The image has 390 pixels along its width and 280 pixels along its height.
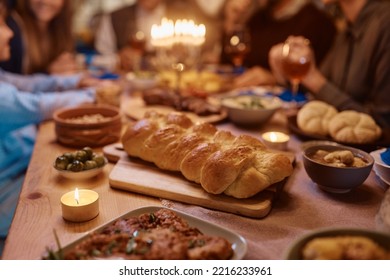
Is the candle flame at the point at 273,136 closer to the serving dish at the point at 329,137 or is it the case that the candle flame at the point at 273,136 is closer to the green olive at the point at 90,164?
the serving dish at the point at 329,137

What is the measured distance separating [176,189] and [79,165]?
0.38 m

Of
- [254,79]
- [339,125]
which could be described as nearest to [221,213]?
[339,125]

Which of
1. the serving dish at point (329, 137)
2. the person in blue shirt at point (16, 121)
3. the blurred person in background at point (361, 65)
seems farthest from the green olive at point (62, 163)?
the blurred person in background at point (361, 65)

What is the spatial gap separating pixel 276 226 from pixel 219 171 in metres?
0.24

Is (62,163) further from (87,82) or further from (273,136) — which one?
(87,82)

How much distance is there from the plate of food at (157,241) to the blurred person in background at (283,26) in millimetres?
3476

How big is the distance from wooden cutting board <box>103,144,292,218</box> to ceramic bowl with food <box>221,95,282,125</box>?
0.68 m

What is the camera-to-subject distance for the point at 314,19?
4.40 metres

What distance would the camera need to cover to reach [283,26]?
452cm

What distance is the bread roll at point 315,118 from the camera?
185 cm

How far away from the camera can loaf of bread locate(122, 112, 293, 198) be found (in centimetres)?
124

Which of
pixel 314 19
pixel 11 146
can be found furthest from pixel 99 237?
pixel 314 19

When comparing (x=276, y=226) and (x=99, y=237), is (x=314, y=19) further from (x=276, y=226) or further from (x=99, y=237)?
(x=99, y=237)

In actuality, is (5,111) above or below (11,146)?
above
